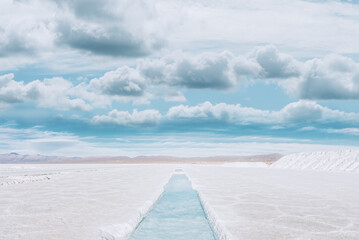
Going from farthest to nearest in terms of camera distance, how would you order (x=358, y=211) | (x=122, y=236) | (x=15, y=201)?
(x=15, y=201) < (x=358, y=211) < (x=122, y=236)

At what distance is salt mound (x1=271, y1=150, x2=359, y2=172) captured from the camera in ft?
89.2

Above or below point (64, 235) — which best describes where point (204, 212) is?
below

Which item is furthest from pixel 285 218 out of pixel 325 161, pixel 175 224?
pixel 325 161

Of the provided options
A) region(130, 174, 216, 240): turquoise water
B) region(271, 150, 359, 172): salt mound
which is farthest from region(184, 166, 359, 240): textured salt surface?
region(271, 150, 359, 172): salt mound

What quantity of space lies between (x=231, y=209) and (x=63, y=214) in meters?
3.04

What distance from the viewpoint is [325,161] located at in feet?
101

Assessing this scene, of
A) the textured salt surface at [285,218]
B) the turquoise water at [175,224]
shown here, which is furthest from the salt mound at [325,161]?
the turquoise water at [175,224]

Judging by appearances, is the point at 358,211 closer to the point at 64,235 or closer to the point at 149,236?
the point at 149,236

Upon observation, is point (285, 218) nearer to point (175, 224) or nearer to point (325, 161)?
point (175, 224)

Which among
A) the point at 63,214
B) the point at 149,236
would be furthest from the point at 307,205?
the point at 63,214

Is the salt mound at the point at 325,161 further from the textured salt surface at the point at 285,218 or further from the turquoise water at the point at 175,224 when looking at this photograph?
the turquoise water at the point at 175,224

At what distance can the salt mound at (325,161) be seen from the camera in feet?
89.2

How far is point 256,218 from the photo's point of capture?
5.36 metres

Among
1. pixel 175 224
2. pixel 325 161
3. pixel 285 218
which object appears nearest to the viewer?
pixel 285 218
